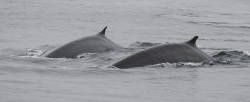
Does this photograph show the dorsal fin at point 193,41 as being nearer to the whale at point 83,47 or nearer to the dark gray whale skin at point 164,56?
the dark gray whale skin at point 164,56

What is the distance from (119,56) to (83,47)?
872 millimetres

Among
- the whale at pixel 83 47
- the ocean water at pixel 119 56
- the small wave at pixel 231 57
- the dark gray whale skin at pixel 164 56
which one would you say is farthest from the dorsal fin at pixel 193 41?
the whale at pixel 83 47

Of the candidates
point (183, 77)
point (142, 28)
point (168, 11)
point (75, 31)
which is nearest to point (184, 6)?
point (168, 11)

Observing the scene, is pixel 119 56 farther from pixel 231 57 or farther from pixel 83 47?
pixel 231 57

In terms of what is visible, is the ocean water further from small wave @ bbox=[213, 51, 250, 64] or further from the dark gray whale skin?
the dark gray whale skin

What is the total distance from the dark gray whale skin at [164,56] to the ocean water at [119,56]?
150 mm

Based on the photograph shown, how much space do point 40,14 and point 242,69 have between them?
1641 cm

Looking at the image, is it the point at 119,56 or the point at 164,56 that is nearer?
the point at 164,56

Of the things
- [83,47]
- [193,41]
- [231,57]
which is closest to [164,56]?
[193,41]

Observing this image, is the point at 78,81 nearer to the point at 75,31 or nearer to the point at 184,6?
the point at 75,31

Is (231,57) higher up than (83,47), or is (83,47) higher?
(83,47)

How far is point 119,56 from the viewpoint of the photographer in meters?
14.5

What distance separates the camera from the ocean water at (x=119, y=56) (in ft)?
33.8

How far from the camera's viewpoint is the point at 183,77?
12062 millimetres
